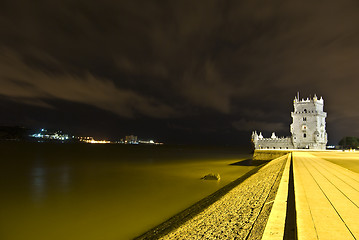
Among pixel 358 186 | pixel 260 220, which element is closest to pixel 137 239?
pixel 260 220

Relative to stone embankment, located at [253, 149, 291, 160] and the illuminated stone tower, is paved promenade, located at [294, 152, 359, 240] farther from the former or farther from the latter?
the illuminated stone tower

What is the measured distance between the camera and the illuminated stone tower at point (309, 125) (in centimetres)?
6325

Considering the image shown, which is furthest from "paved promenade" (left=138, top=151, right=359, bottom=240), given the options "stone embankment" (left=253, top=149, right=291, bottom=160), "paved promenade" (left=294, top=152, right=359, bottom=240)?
"stone embankment" (left=253, top=149, right=291, bottom=160)

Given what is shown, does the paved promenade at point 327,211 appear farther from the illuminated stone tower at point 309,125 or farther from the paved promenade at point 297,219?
the illuminated stone tower at point 309,125

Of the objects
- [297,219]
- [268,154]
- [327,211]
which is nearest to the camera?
[297,219]

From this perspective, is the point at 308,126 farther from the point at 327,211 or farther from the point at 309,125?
the point at 327,211

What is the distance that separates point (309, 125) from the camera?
63750mm

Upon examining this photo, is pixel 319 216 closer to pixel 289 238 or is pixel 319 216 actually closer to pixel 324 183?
pixel 289 238

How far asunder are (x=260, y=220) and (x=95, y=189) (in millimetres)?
16046

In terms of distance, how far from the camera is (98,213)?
12727 mm

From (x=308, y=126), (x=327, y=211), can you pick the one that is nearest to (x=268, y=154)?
(x=308, y=126)

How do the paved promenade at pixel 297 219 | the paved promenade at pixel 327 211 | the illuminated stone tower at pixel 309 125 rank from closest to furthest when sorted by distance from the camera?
the paved promenade at pixel 327 211, the paved promenade at pixel 297 219, the illuminated stone tower at pixel 309 125

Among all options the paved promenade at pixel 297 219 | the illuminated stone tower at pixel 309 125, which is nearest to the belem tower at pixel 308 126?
the illuminated stone tower at pixel 309 125

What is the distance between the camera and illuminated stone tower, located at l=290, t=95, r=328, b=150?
63250 millimetres
